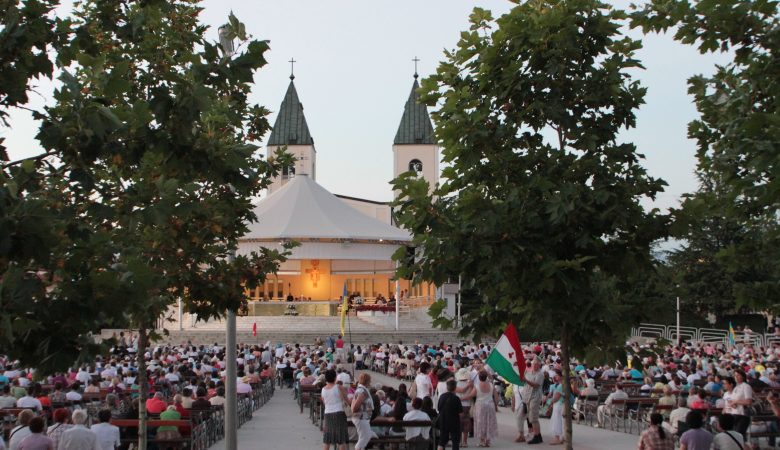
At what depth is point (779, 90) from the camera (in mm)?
7391

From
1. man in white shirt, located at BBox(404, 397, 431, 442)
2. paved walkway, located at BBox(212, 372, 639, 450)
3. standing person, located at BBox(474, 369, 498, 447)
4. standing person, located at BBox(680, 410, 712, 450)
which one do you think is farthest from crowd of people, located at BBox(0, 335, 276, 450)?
standing person, located at BBox(680, 410, 712, 450)

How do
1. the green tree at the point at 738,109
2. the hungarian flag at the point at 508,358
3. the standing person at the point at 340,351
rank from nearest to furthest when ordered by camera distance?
the green tree at the point at 738,109 < the hungarian flag at the point at 508,358 < the standing person at the point at 340,351

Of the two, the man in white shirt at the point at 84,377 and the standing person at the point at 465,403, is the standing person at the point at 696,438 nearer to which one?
the standing person at the point at 465,403

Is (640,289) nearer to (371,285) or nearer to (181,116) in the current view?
(181,116)

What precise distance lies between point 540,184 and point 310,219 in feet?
181

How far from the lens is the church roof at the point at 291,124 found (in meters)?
96.2

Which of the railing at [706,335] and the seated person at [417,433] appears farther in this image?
the railing at [706,335]

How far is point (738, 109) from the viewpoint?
8359 millimetres

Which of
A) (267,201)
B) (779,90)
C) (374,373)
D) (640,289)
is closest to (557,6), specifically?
(779,90)

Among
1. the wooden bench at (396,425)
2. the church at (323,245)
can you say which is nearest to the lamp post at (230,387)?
the wooden bench at (396,425)

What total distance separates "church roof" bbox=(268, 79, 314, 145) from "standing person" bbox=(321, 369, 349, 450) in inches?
3305

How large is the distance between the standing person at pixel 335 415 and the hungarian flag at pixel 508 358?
116 inches

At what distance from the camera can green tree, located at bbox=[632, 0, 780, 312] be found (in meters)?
7.64

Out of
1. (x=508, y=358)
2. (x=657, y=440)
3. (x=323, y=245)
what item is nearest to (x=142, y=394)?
(x=508, y=358)
